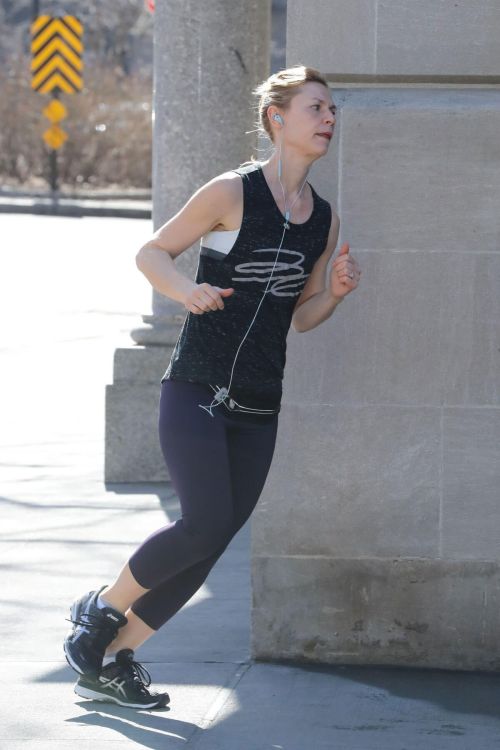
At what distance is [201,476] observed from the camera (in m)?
4.41

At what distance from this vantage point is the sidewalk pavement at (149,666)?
4.44 m

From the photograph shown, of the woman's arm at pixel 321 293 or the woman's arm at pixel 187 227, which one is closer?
the woman's arm at pixel 187 227

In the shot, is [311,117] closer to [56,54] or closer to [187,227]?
[187,227]

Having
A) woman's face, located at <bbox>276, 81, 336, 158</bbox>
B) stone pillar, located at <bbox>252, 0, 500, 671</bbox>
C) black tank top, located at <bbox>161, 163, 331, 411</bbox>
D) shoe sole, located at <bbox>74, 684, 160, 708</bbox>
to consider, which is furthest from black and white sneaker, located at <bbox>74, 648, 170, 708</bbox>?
woman's face, located at <bbox>276, 81, 336, 158</bbox>

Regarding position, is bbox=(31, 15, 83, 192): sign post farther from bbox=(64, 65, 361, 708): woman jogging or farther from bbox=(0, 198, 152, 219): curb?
bbox=(64, 65, 361, 708): woman jogging

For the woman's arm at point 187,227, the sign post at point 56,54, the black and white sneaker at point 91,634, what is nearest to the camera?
the woman's arm at point 187,227

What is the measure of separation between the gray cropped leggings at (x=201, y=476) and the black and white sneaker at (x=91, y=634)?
15cm

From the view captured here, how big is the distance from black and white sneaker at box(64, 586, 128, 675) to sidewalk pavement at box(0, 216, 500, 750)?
141mm

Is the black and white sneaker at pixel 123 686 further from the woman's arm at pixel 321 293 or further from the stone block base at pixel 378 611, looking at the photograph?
the woman's arm at pixel 321 293

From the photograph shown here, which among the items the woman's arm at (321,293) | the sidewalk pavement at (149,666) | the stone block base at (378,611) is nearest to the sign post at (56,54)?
the sidewalk pavement at (149,666)

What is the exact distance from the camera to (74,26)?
30.3m

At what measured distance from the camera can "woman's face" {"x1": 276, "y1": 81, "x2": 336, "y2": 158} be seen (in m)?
4.43

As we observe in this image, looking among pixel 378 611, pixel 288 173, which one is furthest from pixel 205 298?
pixel 378 611

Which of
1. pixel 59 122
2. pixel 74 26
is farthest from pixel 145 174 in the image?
pixel 74 26
